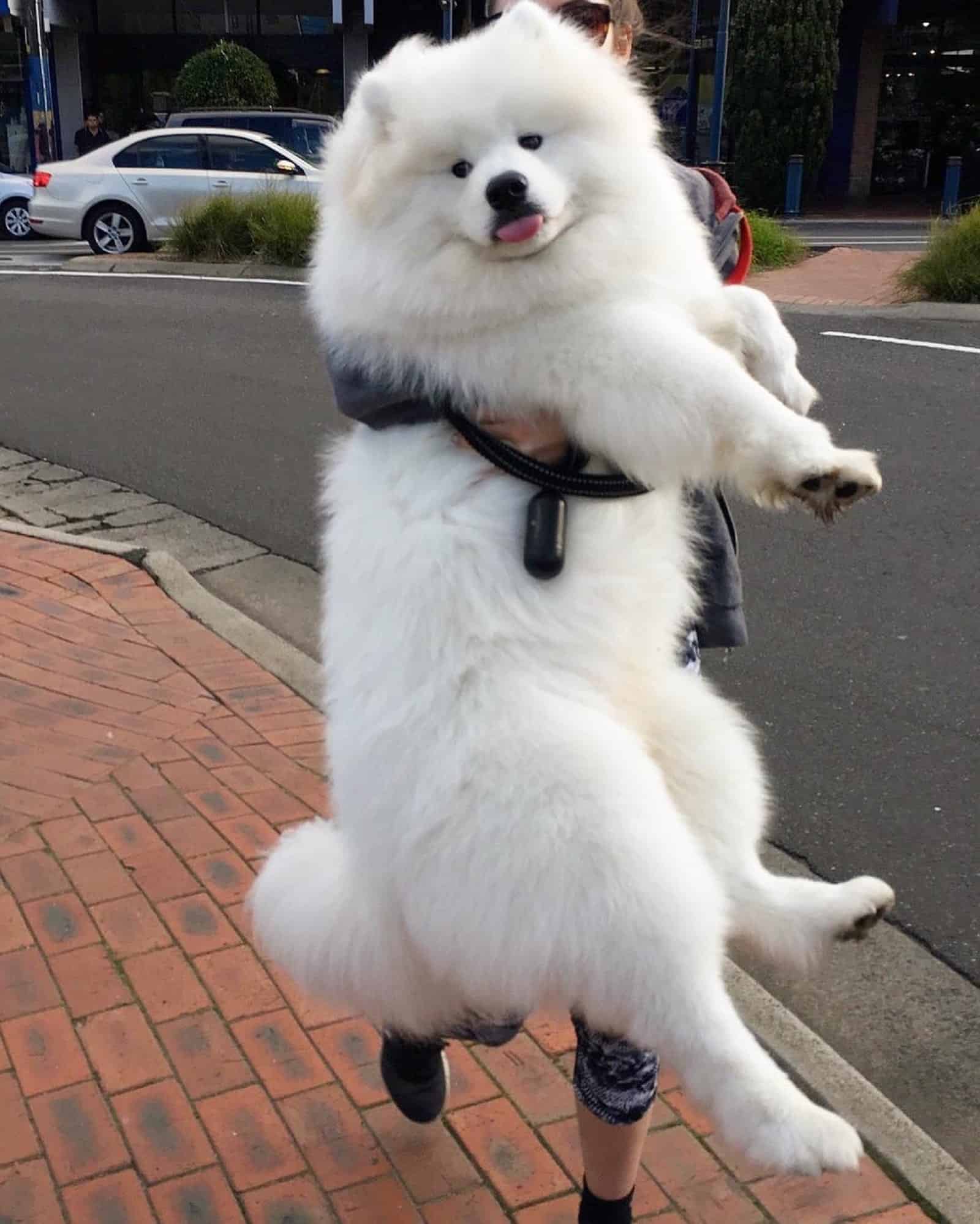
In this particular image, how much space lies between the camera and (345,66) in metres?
29.2

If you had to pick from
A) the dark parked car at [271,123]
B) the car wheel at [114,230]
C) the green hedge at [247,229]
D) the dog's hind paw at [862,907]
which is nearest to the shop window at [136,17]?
the dark parked car at [271,123]

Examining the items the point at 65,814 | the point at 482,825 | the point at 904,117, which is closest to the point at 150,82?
the point at 904,117

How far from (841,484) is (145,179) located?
16781mm

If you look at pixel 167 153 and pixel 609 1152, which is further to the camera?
pixel 167 153

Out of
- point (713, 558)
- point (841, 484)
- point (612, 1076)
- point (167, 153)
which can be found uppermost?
point (167, 153)

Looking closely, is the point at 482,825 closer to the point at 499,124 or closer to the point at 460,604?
the point at 460,604

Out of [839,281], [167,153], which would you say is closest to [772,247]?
[839,281]

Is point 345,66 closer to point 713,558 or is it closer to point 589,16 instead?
point 589,16

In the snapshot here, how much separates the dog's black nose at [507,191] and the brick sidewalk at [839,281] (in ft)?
31.5

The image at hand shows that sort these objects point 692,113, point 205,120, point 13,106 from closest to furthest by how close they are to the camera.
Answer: point 205,120 < point 692,113 < point 13,106

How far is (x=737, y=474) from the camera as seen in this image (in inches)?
78.0

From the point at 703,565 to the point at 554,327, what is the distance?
55cm

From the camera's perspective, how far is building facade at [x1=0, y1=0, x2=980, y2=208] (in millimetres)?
26781

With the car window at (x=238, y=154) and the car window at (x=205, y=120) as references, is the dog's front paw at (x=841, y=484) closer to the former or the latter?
the car window at (x=238, y=154)
